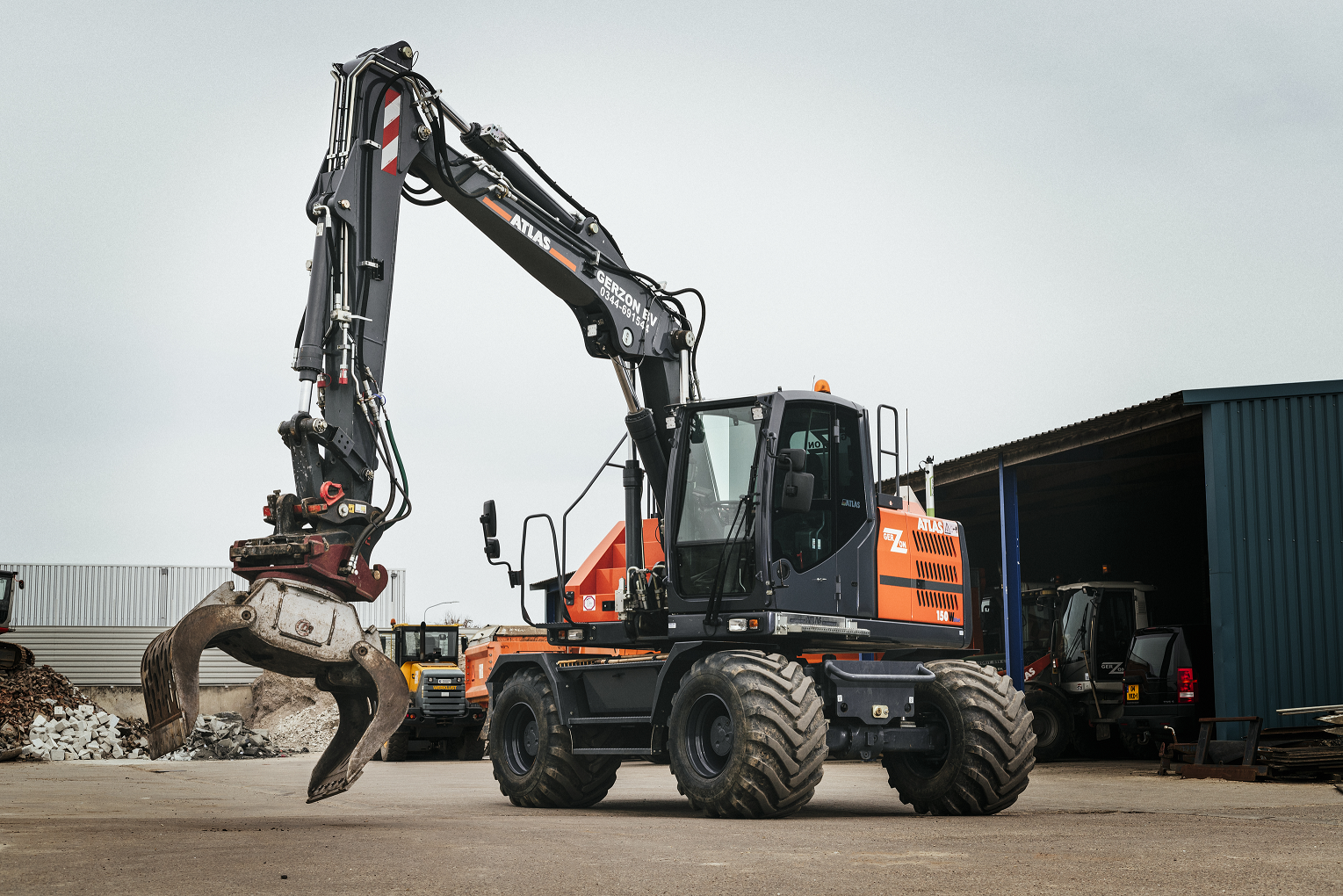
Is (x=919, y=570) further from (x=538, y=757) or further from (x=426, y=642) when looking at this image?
(x=426, y=642)

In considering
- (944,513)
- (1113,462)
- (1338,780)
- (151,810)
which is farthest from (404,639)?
(1338,780)

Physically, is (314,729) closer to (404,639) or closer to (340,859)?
(404,639)

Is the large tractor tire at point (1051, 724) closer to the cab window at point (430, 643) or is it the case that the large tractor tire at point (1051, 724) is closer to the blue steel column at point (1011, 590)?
the blue steel column at point (1011, 590)

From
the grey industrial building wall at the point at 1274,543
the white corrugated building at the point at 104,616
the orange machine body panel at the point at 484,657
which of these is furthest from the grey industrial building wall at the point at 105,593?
the grey industrial building wall at the point at 1274,543

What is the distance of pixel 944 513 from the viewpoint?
1125 inches

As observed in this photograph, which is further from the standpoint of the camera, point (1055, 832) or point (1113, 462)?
point (1113, 462)

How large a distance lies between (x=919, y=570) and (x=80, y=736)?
23.7 meters

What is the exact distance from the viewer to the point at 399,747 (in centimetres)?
2686

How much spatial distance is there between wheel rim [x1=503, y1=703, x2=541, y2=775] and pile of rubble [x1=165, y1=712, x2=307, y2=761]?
738 inches

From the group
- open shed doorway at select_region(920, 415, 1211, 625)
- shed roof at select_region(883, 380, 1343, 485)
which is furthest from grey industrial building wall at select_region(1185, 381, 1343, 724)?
open shed doorway at select_region(920, 415, 1211, 625)

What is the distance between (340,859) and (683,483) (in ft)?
15.2

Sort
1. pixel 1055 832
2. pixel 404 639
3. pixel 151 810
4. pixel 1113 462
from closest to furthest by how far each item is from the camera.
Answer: pixel 1055 832, pixel 151 810, pixel 1113 462, pixel 404 639

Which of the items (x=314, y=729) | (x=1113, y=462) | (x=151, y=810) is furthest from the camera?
(x=314, y=729)

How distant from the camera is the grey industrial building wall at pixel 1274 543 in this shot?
16.5 m
